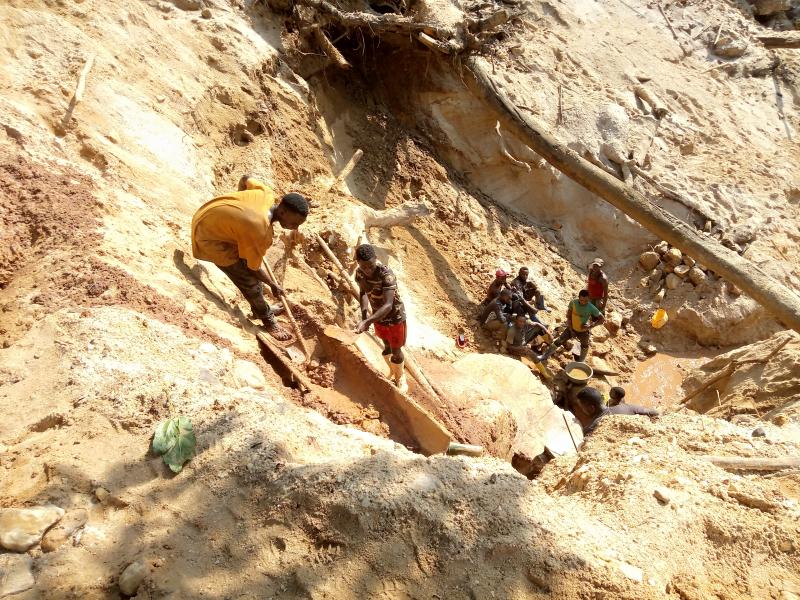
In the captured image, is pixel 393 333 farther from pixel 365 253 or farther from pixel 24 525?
pixel 24 525

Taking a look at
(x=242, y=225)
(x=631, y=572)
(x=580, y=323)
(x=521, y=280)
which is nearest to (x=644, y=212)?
(x=580, y=323)

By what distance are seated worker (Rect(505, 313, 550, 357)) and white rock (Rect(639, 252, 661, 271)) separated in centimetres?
205

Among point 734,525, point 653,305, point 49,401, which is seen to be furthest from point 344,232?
point 653,305

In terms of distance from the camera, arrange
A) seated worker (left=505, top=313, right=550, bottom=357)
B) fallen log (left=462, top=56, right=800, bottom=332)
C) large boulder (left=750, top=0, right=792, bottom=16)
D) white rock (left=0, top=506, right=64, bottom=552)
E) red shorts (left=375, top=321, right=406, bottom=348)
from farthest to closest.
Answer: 1. large boulder (left=750, top=0, right=792, bottom=16)
2. seated worker (left=505, top=313, right=550, bottom=357)
3. fallen log (left=462, top=56, right=800, bottom=332)
4. red shorts (left=375, top=321, right=406, bottom=348)
5. white rock (left=0, top=506, right=64, bottom=552)

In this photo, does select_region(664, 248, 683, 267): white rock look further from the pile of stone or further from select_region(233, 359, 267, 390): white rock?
select_region(233, 359, 267, 390): white rock

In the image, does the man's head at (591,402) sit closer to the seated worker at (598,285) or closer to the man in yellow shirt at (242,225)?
the man in yellow shirt at (242,225)

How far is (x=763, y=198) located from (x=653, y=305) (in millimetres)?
2375

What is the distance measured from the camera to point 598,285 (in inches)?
281

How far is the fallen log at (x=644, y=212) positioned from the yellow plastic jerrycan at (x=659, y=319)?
140cm

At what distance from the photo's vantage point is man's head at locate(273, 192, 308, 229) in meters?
3.80

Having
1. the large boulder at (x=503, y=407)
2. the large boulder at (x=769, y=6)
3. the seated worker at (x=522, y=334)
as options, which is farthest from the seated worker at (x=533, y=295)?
the large boulder at (x=769, y=6)

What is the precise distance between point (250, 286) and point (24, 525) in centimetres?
232

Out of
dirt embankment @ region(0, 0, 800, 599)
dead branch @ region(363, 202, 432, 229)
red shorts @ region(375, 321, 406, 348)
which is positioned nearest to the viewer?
dirt embankment @ region(0, 0, 800, 599)

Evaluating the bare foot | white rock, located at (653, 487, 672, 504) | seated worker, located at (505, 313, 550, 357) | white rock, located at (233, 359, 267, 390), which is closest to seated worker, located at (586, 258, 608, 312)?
seated worker, located at (505, 313, 550, 357)
